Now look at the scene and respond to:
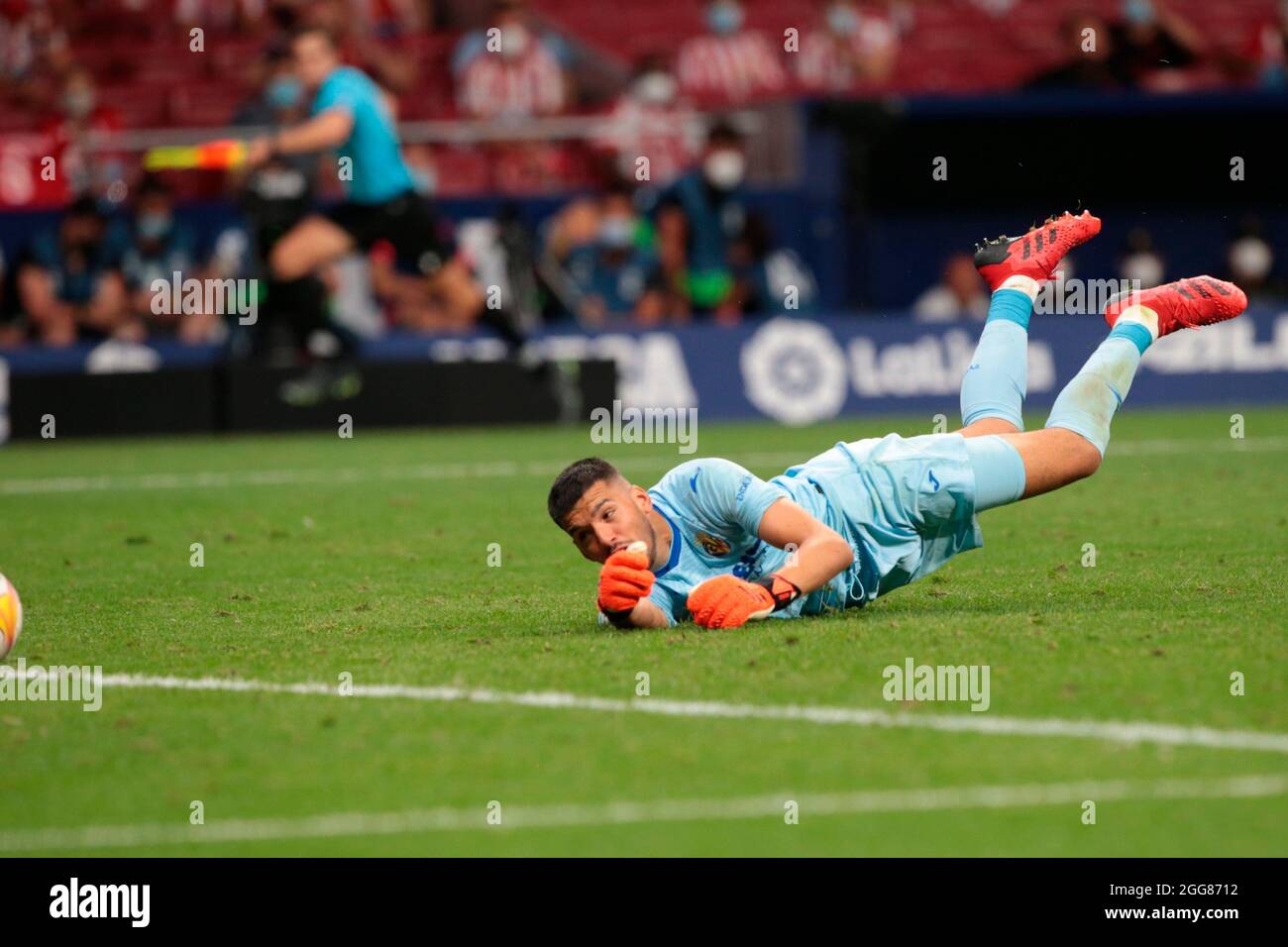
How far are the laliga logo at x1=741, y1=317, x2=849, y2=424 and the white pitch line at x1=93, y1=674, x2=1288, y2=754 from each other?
11817 mm

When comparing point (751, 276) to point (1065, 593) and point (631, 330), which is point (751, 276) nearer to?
point (631, 330)

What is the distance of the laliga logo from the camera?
58.9ft

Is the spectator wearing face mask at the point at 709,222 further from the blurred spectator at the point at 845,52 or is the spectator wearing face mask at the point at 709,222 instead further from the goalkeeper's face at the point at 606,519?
the goalkeeper's face at the point at 606,519

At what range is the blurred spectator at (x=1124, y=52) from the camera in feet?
65.1

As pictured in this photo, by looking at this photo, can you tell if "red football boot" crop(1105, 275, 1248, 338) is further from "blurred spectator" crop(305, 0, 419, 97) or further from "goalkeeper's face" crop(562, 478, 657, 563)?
"blurred spectator" crop(305, 0, 419, 97)

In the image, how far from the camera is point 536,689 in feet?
20.0

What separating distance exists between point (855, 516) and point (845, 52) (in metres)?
15.8

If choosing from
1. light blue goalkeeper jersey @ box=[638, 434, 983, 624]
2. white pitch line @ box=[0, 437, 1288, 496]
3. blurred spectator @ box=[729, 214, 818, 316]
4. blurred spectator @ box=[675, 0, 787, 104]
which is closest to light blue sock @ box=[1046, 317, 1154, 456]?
light blue goalkeeper jersey @ box=[638, 434, 983, 624]

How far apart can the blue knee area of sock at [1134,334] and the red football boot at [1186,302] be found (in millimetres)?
133

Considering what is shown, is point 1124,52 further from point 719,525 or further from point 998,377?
point 719,525

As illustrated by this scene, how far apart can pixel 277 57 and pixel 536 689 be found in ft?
49.6

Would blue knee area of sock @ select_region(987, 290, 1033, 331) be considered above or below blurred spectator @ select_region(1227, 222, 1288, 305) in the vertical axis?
below

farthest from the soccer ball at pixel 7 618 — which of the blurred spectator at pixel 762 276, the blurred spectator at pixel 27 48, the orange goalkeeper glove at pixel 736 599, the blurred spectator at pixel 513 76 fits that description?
the blurred spectator at pixel 27 48

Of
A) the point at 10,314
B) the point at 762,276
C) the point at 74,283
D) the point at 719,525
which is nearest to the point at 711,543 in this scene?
the point at 719,525
